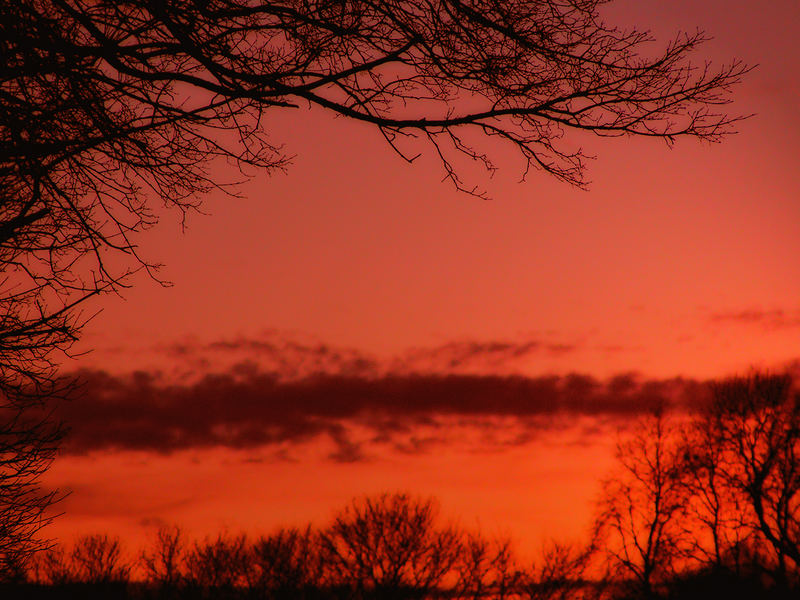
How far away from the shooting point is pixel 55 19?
5.29 meters

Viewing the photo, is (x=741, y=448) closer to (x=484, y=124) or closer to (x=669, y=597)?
(x=669, y=597)

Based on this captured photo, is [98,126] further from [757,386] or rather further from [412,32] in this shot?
[757,386]

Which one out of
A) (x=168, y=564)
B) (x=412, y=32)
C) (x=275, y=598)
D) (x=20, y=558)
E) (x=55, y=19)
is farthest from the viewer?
(x=168, y=564)

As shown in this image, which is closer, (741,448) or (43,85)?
(43,85)

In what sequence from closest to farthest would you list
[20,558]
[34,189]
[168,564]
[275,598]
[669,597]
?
1. [34,189]
2. [20,558]
3. [669,597]
4. [275,598]
5. [168,564]

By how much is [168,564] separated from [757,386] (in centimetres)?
3896

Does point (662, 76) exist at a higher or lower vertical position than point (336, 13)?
lower

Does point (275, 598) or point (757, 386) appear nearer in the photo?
point (757, 386)

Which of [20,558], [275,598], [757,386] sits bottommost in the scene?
[275,598]

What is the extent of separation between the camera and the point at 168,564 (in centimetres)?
5394

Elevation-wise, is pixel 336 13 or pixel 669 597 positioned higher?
pixel 336 13

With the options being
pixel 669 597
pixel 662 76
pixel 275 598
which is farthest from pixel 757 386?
pixel 275 598

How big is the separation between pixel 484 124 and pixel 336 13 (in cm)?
119

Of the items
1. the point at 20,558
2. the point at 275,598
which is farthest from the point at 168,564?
the point at 20,558
